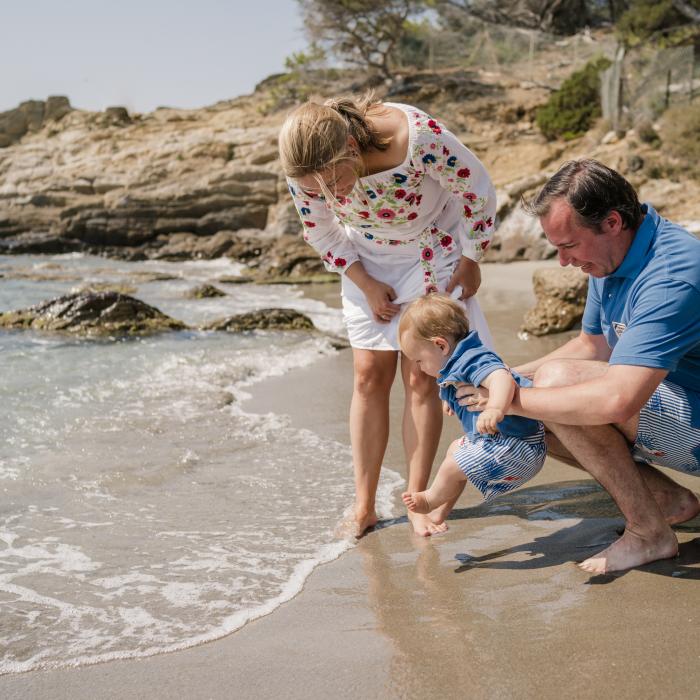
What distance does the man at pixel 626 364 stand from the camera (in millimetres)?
2734

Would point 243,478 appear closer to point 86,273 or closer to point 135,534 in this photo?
point 135,534

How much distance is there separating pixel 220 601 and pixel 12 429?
3.40 metres

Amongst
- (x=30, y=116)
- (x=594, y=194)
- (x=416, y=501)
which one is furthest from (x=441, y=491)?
(x=30, y=116)

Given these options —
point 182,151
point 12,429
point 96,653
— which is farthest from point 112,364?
point 182,151

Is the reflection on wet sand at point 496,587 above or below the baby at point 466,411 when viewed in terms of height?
below

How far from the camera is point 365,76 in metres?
28.5

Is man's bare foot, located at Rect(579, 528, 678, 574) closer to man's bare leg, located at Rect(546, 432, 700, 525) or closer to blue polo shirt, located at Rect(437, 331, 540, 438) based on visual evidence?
man's bare leg, located at Rect(546, 432, 700, 525)

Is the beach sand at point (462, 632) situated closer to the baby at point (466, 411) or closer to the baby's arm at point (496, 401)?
the baby at point (466, 411)

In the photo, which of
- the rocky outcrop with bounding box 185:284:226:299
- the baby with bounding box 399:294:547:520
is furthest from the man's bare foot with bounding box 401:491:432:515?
the rocky outcrop with bounding box 185:284:226:299

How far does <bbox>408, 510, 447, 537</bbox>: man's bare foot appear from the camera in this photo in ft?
12.0

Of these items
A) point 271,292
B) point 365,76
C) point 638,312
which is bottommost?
point 271,292

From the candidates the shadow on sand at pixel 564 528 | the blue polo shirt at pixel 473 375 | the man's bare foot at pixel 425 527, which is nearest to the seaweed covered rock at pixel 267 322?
the shadow on sand at pixel 564 528

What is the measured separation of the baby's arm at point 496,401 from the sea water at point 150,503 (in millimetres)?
907

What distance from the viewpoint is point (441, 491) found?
11.1 feet
